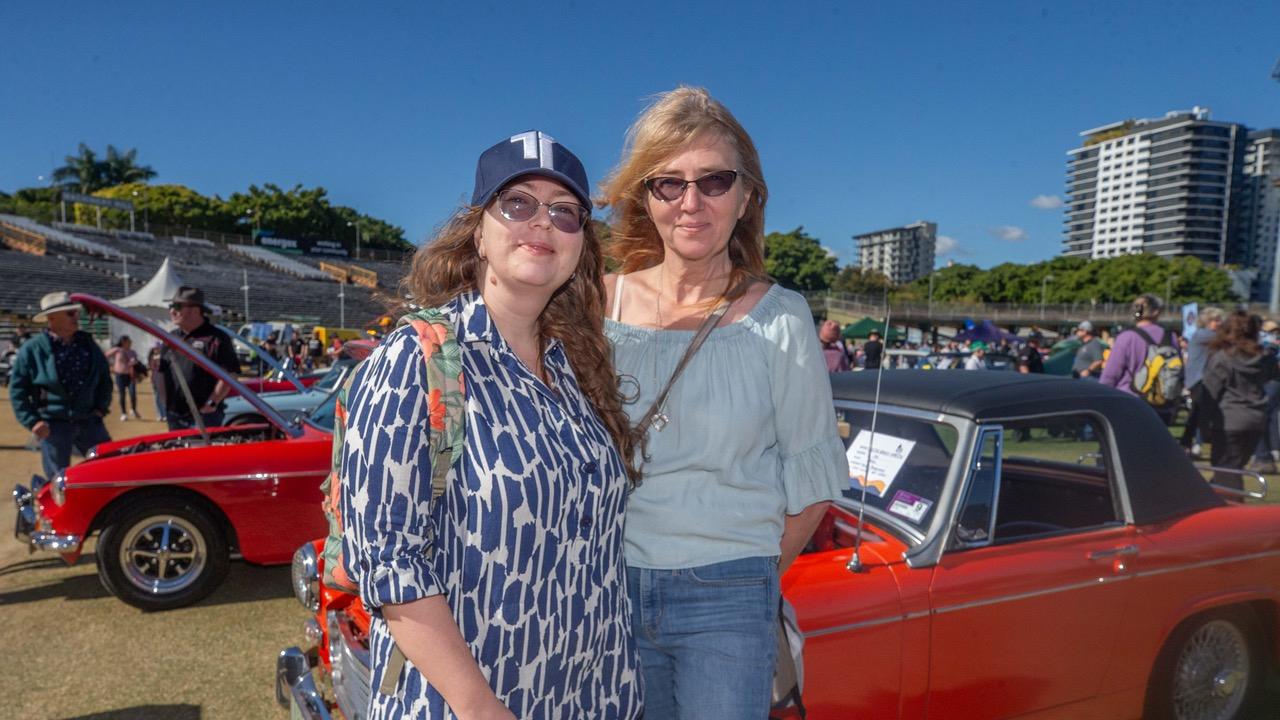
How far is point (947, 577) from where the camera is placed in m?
2.63

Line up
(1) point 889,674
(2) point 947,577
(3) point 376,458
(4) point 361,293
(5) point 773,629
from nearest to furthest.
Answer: (3) point 376,458 → (5) point 773,629 → (1) point 889,674 → (2) point 947,577 → (4) point 361,293

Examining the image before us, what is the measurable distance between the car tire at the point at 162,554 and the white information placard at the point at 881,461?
3992mm

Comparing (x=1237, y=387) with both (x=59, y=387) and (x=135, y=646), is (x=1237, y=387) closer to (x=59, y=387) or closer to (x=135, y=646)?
(x=135, y=646)

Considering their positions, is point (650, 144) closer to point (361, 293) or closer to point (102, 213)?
point (361, 293)

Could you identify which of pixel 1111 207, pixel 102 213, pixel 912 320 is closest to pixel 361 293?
pixel 102 213

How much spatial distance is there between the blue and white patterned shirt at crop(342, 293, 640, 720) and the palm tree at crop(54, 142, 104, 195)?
383ft

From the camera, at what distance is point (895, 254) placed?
16075 cm

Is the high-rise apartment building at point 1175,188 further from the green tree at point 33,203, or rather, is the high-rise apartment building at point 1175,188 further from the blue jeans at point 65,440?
the blue jeans at point 65,440

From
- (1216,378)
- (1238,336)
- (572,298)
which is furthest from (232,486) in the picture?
(1238,336)

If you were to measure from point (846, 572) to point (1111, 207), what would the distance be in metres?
196

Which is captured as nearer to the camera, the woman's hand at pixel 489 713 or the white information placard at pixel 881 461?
the woman's hand at pixel 489 713

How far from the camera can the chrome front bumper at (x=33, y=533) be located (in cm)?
466

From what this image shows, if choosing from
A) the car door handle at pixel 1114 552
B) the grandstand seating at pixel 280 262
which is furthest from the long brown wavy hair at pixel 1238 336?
the grandstand seating at pixel 280 262

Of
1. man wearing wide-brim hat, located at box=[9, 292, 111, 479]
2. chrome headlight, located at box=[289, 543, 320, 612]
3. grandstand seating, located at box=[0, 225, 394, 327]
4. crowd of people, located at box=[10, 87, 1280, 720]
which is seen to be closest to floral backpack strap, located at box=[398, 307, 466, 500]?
crowd of people, located at box=[10, 87, 1280, 720]
